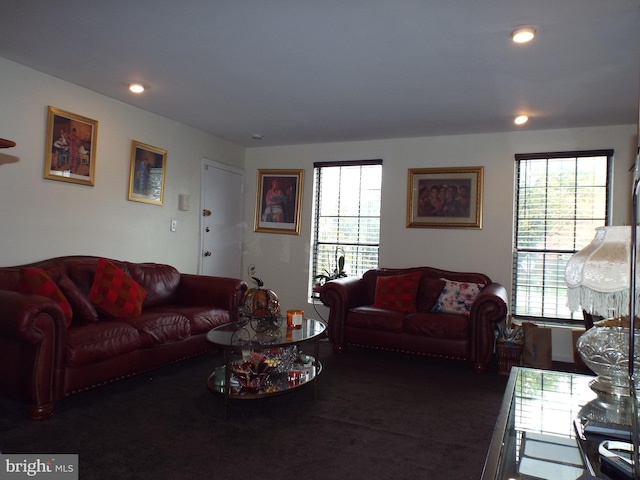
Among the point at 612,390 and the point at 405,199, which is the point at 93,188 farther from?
the point at 612,390

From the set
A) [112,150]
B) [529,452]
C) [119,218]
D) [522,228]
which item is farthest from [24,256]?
[522,228]

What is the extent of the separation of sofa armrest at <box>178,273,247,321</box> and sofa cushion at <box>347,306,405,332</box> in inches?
43.7

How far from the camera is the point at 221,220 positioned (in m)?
5.60

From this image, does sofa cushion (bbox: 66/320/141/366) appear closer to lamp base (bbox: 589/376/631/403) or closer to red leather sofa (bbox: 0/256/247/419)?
red leather sofa (bbox: 0/256/247/419)

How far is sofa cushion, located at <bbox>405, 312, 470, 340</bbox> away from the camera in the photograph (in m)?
3.99

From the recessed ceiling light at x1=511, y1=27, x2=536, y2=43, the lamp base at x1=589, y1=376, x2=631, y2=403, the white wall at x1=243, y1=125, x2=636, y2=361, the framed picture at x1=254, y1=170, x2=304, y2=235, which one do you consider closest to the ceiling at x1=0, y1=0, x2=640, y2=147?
the recessed ceiling light at x1=511, y1=27, x2=536, y2=43

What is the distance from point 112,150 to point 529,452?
159 inches

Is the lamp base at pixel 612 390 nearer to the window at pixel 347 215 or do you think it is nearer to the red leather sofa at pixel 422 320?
the red leather sofa at pixel 422 320

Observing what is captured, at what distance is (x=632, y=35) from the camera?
102 inches

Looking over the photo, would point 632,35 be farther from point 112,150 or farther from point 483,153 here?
point 112,150

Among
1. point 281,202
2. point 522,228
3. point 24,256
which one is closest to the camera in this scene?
point 24,256

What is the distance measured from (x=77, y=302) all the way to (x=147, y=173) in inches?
66.7

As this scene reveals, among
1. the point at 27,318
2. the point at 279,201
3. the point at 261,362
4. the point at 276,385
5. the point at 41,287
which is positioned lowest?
the point at 276,385

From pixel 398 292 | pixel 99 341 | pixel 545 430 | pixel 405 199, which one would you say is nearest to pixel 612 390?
pixel 545 430
